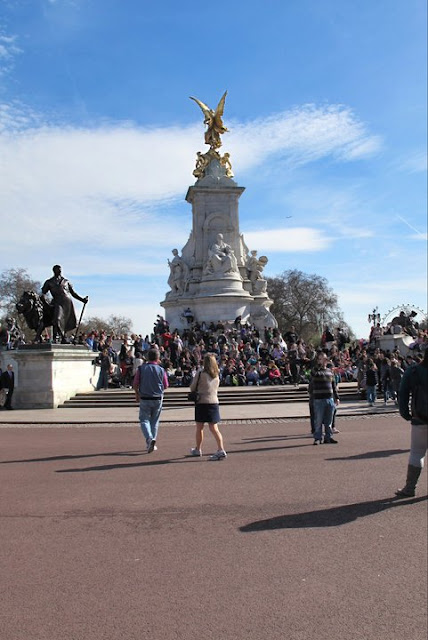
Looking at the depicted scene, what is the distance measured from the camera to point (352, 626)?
409 cm

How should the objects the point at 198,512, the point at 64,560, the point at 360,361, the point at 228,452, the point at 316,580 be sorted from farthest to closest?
the point at 360,361 < the point at 228,452 < the point at 198,512 < the point at 64,560 < the point at 316,580

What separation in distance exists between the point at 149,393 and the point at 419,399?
5068 millimetres

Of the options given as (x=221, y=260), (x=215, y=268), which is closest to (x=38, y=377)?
(x=215, y=268)

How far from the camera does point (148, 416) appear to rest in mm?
10453

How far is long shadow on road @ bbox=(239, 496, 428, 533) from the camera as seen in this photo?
5941mm

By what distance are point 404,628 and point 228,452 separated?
6253mm

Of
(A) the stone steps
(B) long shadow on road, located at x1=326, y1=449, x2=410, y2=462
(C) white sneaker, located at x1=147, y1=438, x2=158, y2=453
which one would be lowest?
(B) long shadow on road, located at x1=326, y1=449, x2=410, y2=462

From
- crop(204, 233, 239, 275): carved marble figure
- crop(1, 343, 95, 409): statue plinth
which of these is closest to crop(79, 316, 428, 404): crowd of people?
crop(1, 343, 95, 409): statue plinth

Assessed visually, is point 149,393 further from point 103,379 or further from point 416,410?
point 103,379

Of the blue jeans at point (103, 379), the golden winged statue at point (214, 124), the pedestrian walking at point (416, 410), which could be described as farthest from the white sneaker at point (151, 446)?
the golden winged statue at point (214, 124)

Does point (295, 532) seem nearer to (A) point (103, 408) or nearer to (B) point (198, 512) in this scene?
(B) point (198, 512)

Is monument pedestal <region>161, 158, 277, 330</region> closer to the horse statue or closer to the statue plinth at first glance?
the horse statue

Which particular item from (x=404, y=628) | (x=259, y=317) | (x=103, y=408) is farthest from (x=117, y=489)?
(x=259, y=317)

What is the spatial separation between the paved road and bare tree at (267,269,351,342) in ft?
229
